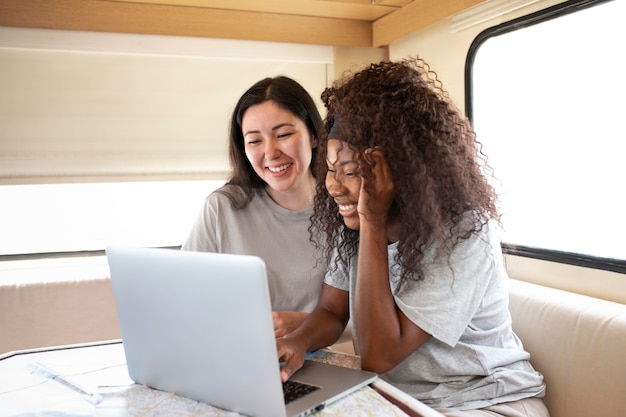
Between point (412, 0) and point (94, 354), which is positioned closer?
point (94, 354)

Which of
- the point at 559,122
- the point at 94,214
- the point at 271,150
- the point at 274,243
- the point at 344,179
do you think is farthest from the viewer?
the point at 94,214

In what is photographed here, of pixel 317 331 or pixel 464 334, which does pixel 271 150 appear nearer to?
pixel 317 331

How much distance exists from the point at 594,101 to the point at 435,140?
1225mm

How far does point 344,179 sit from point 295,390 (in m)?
0.56

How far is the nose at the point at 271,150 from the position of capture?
2.00 meters

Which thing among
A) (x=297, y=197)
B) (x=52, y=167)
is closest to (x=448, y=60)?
(x=297, y=197)

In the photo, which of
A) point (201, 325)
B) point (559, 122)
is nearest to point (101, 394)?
point (201, 325)

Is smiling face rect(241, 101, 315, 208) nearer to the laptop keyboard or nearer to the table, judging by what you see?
Answer: the table

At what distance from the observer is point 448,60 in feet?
10.0

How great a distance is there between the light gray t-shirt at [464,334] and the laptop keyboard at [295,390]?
309 millimetres

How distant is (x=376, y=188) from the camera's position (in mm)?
1476

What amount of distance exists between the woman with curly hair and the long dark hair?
0.47 metres

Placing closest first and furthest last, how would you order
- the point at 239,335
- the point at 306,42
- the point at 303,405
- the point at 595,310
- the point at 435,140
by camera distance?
the point at 239,335 → the point at 303,405 → the point at 435,140 → the point at 595,310 → the point at 306,42

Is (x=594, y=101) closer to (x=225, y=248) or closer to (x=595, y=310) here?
(x=595, y=310)
